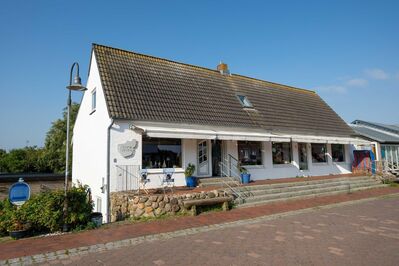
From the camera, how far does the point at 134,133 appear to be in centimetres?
1351

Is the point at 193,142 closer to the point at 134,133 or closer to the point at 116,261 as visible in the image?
the point at 134,133

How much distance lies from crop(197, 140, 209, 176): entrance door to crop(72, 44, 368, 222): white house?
0.05 m

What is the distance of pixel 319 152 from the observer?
22359mm

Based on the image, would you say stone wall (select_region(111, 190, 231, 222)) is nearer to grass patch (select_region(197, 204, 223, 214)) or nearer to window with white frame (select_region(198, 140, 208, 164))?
grass patch (select_region(197, 204, 223, 214))

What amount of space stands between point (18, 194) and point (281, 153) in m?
15.7

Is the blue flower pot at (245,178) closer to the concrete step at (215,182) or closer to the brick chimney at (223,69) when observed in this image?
the concrete step at (215,182)

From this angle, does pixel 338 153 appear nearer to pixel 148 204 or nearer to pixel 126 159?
pixel 126 159

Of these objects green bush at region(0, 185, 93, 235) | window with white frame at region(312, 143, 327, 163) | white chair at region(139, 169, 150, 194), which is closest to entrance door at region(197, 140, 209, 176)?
white chair at region(139, 169, 150, 194)

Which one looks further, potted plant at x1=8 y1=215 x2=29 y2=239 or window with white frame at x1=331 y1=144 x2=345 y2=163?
window with white frame at x1=331 y1=144 x2=345 y2=163

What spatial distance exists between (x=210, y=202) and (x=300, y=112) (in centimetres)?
1459

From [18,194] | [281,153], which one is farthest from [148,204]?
[281,153]

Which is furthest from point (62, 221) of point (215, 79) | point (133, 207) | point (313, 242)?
point (215, 79)

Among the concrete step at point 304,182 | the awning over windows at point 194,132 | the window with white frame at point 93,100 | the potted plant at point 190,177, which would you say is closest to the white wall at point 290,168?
the awning over windows at point 194,132

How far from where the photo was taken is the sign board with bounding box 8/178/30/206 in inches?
351
